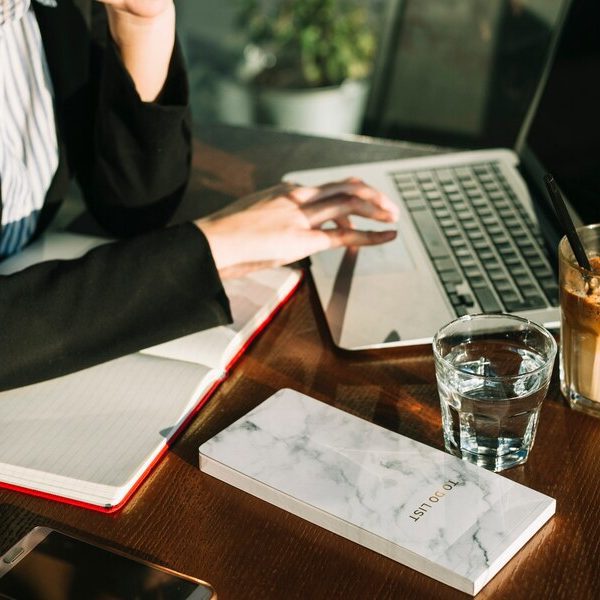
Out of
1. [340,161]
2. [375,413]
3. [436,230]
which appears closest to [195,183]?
[340,161]

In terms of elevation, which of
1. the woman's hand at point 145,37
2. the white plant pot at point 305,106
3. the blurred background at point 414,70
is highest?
the woman's hand at point 145,37

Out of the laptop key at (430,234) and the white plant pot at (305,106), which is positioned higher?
the laptop key at (430,234)

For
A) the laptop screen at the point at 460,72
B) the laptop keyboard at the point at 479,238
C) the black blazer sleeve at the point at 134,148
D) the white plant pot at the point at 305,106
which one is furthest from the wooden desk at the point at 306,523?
the white plant pot at the point at 305,106

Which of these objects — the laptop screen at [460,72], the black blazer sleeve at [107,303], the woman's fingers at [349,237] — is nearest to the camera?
the black blazer sleeve at [107,303]

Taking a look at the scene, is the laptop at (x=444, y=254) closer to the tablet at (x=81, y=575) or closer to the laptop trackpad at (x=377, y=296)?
the laptop trackpad at (x=377, y=296)

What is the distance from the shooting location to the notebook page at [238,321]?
2.78ft

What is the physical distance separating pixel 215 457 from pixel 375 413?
15 centimetres

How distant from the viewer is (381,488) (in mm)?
669

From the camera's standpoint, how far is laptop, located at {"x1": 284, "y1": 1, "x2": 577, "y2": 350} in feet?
2.89

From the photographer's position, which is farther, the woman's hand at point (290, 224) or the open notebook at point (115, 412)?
the woman's hand at point (290, 224)

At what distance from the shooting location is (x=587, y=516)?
67 cm

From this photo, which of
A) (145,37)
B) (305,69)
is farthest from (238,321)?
(305,69)

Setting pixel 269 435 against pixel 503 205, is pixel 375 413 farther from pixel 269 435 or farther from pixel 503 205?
pixel 503 205

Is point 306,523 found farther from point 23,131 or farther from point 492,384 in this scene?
point 23,131
